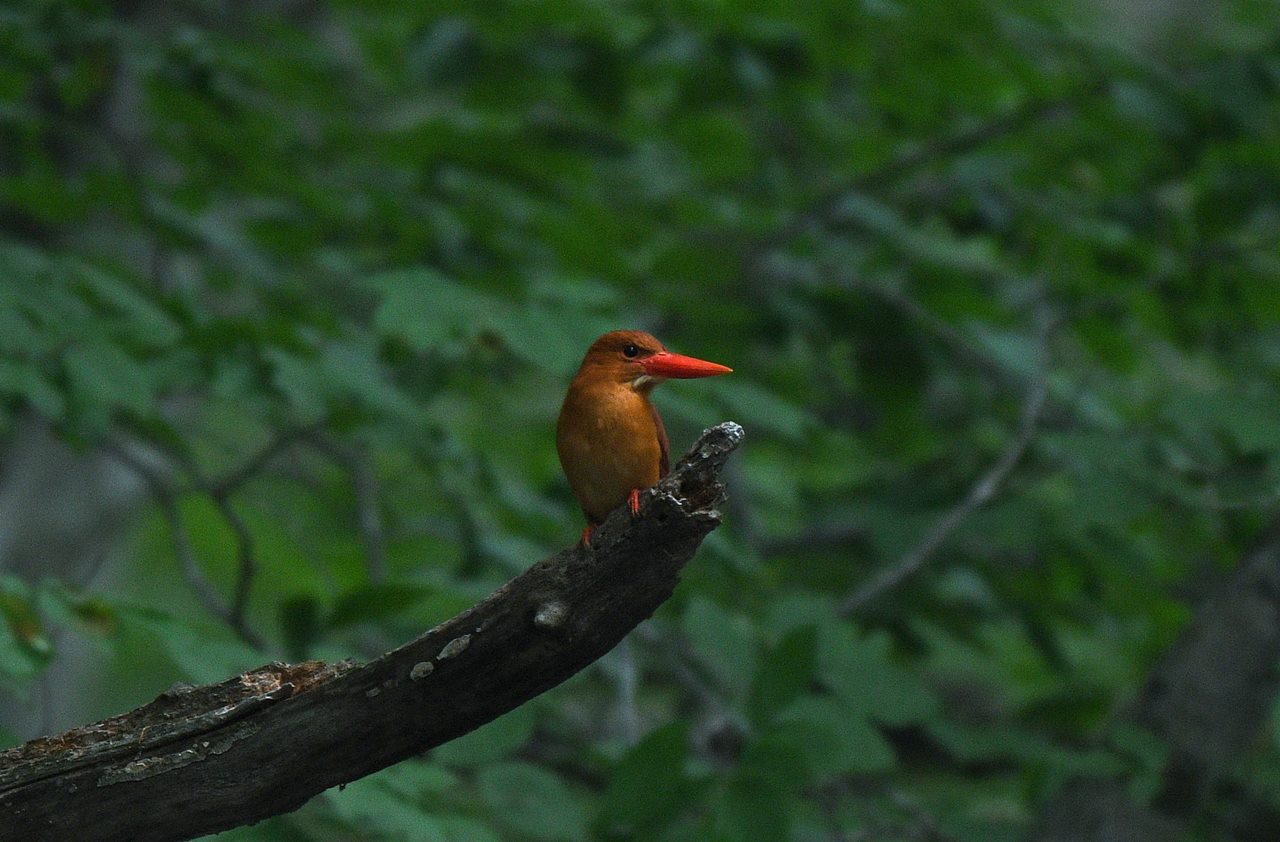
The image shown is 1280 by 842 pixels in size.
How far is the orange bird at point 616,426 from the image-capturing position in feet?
9.66

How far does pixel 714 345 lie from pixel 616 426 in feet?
9.00

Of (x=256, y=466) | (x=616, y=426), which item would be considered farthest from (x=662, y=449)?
(x=256, y=466)

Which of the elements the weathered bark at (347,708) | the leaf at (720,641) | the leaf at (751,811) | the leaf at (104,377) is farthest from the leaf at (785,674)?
the leaf at (104,377)

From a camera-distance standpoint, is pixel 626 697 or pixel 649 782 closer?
pixel 649 782

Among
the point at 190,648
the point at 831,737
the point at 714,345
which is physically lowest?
the point at 831,737

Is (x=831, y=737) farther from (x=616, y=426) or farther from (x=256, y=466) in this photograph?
(x=256, y=466)

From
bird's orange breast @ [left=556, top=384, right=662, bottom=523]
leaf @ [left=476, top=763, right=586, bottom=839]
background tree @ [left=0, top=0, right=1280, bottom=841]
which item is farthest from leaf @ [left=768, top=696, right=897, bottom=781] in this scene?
bird's orange breast @ [left=556, top=384, right=662, bottom=523]

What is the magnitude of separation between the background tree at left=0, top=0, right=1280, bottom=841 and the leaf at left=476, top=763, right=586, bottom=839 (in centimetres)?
1

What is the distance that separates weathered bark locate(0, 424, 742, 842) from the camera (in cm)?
220

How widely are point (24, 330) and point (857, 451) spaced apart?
4.03 meters

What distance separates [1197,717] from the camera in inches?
188

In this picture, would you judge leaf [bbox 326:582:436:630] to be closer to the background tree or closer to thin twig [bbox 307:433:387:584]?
the background tree

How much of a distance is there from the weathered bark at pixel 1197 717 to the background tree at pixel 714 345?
35mm

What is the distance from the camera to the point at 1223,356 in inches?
248
